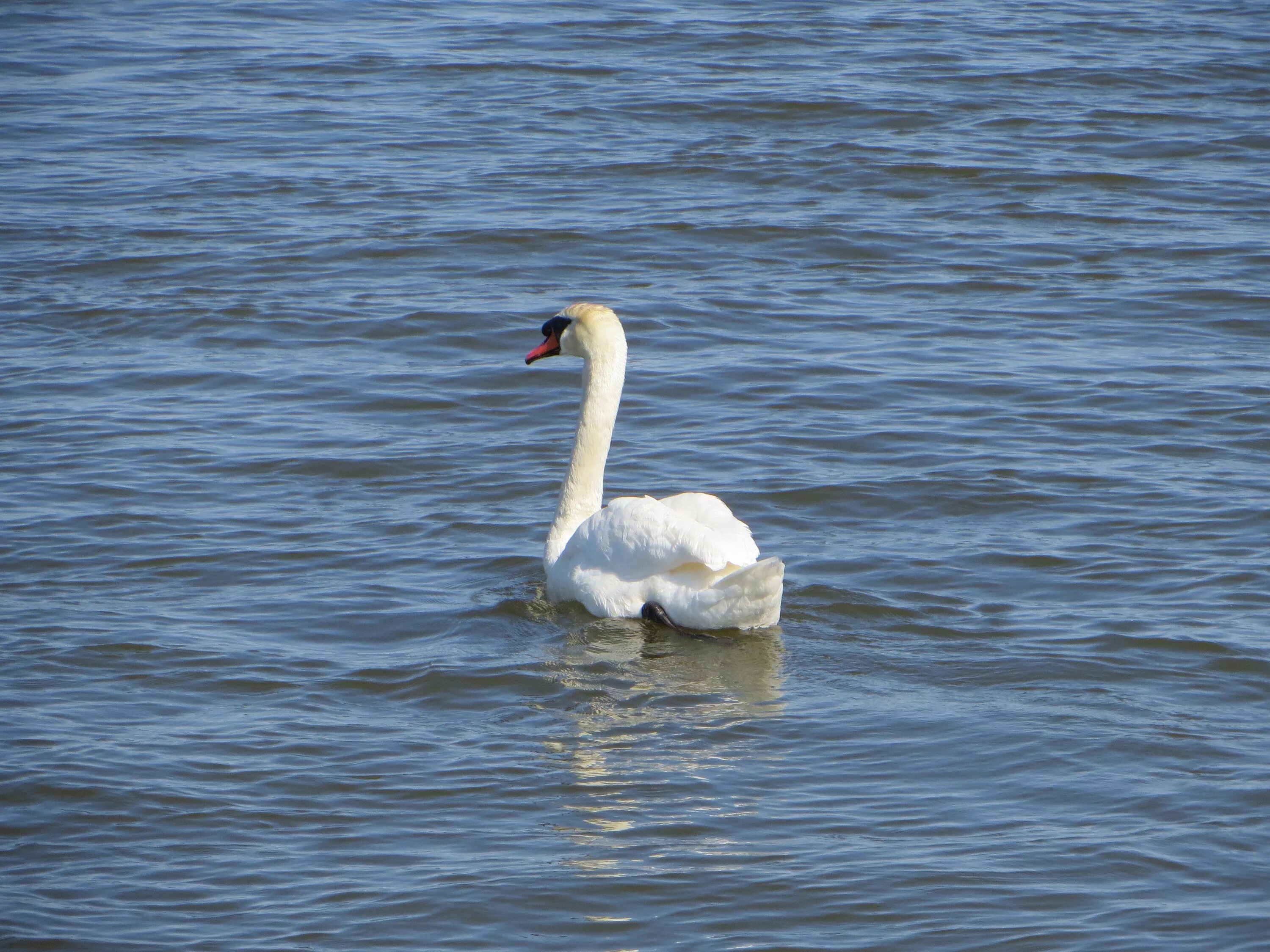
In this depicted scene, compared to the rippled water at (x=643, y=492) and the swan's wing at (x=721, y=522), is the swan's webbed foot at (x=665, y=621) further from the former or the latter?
the swan's wing at (x=721, y=522)

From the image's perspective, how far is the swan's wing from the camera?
6957 mm

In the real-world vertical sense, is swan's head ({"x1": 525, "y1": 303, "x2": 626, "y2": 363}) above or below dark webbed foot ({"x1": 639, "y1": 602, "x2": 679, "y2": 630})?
above

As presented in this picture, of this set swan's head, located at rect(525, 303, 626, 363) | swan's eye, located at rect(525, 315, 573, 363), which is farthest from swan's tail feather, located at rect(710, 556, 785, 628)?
swan's eye, located at rect(525, 315, 573, 363)

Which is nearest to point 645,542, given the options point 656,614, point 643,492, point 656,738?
point 656,614

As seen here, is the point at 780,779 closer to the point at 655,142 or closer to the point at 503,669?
the point at 503,669

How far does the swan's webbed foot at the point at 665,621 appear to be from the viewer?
23.0ft

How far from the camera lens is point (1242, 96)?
17.1 metres

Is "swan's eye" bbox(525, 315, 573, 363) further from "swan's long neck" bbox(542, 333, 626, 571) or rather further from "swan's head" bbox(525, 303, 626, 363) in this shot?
"swan's long neck" bbox(542, 333, 626, 571)

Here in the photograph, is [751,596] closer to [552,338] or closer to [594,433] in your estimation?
[594,433]

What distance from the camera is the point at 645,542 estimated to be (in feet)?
23.0

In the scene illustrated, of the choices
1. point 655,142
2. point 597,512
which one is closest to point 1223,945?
point 597,512

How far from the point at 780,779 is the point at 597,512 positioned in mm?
1878

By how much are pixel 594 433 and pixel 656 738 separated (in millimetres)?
2204

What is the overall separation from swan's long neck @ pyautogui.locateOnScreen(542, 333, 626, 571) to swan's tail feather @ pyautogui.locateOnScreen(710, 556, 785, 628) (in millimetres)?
1149
